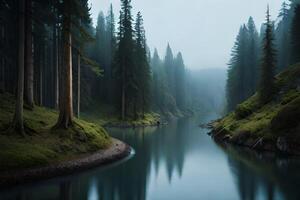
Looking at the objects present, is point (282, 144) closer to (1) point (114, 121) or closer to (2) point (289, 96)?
(2) point (289, 96)

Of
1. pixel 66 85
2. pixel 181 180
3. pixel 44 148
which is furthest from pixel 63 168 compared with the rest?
pixel 66 85

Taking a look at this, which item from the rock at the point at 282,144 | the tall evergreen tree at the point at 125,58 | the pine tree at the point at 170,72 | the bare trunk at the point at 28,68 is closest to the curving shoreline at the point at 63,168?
the bare trunk at the point at 28,68

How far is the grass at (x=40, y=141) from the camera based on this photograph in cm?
1702

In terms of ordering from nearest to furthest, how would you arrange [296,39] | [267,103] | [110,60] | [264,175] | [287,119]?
[264,175] < [287,119] < [267,103] < [296,39] < [110,60]

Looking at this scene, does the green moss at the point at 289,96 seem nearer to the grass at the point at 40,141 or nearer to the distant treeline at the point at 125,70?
the grass at the point at 40,141

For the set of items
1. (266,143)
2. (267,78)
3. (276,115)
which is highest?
(267,78)

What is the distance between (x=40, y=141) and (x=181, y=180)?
28.2ft

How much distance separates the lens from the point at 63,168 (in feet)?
60.7

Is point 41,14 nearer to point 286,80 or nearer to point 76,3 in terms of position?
point 76,3

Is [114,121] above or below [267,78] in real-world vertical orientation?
below

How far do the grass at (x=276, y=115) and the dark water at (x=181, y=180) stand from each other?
346 cm

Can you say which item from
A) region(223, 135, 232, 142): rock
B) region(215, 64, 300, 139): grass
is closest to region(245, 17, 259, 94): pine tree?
region(215, 64, 300, 139): grass

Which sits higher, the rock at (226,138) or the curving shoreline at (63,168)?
the curving shoreline at (63,168)

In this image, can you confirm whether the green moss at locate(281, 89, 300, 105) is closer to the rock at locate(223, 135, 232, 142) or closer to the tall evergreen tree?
the rock at locate(223, 135, 232, 142)
